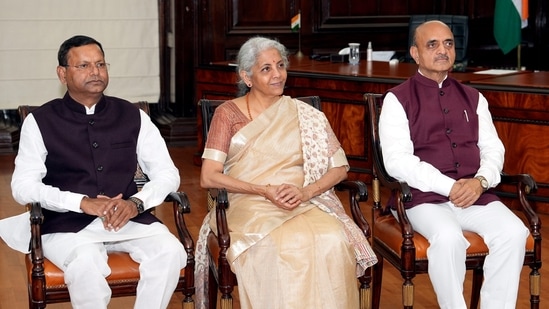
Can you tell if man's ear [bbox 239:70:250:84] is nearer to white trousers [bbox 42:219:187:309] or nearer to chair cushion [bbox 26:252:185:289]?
white trousers [bbox 42:219:187:309]

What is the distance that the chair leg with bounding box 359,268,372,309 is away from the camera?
372 cm

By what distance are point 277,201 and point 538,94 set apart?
2.62 m

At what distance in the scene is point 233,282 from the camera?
3600 mm

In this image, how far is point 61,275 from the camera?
11.0 ft

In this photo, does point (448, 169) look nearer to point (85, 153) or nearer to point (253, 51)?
point (253, 51)

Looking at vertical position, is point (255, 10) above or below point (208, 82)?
above

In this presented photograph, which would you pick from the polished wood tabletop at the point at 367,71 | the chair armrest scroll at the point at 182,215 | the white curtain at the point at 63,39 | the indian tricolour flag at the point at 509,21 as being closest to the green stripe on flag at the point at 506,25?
the indian tricolour flag at the point at 509,21

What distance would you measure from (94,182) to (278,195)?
70cm

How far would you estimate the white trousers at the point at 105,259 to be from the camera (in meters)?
3.31

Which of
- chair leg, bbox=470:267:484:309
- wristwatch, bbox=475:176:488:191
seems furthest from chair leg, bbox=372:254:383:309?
wristwatch, bbox=475:176:488:191

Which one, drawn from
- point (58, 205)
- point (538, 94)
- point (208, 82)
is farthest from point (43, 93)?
point (58, 205)

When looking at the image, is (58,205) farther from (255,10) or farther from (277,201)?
(255,10)

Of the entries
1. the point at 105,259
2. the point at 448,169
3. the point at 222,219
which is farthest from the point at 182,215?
the point at 448,169

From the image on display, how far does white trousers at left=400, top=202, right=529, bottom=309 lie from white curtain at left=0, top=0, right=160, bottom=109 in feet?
16.3
